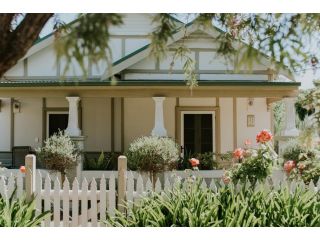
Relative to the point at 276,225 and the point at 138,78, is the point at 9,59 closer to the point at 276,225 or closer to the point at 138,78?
the point at 276,225

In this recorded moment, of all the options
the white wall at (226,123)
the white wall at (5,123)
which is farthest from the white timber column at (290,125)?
the white wall at (5,123)

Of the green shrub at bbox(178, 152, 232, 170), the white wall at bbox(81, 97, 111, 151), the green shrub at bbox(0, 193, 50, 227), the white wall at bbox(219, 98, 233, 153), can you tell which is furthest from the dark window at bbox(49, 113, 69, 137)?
the green shrub at bbox(0, 193, 50, 227)

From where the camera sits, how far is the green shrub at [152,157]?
354 inches

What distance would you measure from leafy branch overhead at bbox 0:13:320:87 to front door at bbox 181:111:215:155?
595 centimetres

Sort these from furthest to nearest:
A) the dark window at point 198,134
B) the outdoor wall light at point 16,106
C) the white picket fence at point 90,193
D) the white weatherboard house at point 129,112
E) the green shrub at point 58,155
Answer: the outdoor wall light at point 16,106 → the dark window at point 198,134 → the white weatherboard house at point 129,112 → the green shrub at point 58,155 → the white picket fence at point 90,193

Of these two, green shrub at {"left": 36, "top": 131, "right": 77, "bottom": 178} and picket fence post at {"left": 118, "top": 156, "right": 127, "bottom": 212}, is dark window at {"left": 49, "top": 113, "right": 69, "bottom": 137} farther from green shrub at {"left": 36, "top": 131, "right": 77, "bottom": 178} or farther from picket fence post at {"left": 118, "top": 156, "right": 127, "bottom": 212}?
picket fence post at {"left": 118, "top": 156, "right": 127, "bottom": 212}

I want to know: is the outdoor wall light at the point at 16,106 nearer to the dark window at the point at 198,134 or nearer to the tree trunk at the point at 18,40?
the dark window at the point at 198,134

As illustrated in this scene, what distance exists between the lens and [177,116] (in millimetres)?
Answer: 11875

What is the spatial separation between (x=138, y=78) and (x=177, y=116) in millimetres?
1365

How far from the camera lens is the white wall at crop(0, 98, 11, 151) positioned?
39.5ft

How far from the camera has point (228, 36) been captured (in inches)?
201

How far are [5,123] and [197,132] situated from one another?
4439mm

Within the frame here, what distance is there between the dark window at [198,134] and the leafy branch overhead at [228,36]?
5.95 meters

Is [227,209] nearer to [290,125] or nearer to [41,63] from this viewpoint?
[290,125]
